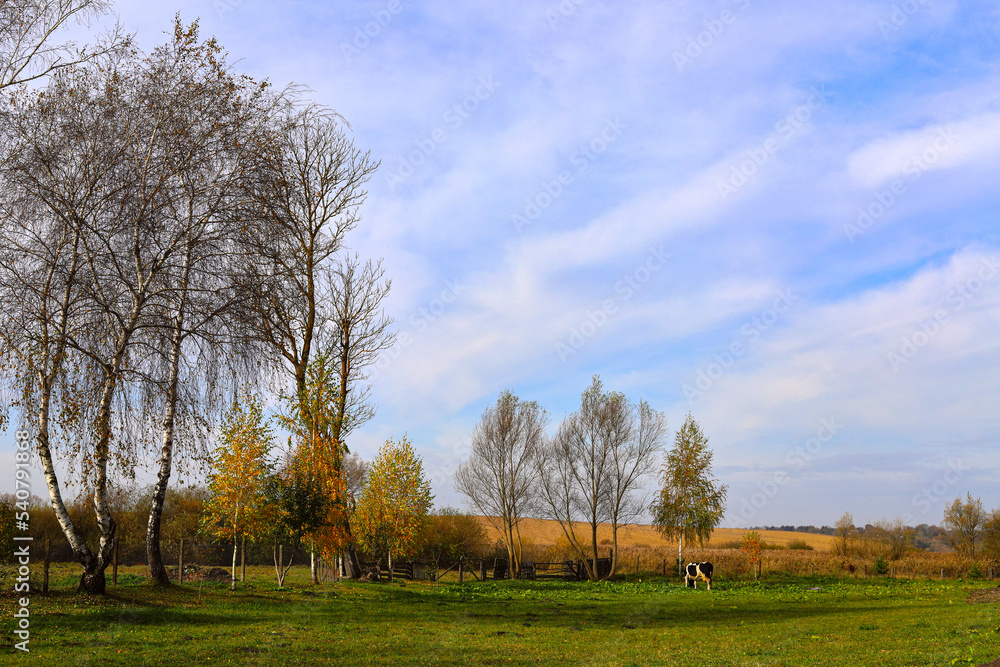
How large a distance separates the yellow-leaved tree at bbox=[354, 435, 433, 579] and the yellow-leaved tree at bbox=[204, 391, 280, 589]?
254 inches

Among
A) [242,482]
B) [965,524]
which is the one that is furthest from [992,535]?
[242,482]

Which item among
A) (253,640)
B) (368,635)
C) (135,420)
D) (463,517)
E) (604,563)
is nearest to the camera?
(253,640)

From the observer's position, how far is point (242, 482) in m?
21.6

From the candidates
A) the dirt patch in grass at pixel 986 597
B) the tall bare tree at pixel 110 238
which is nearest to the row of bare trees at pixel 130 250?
the tall bare tree at pixel 110 238

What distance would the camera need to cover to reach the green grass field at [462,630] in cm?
1131

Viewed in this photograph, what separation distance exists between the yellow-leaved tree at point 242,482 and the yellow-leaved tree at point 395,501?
6.44m

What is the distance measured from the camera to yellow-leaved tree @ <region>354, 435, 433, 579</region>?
27672 millimetres

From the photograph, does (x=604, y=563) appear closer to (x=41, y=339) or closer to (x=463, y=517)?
(x=463, y=517)

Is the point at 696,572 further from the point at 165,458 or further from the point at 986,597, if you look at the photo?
the point at 165,458

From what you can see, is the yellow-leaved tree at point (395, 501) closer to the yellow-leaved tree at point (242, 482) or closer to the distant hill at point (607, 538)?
the yellow-leaved tree at point (242, 482)

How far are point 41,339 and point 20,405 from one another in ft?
→ 4.85

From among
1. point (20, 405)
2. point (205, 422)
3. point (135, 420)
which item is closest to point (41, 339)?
point (20, 405)

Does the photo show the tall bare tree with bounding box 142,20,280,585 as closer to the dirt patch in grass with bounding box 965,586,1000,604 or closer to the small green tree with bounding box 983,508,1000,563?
the dirt patch in grass with bounding box 965,586,1000,604

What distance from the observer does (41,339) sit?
14.9 metres
